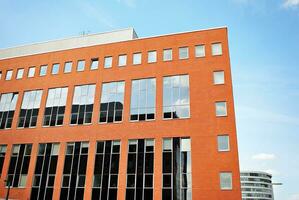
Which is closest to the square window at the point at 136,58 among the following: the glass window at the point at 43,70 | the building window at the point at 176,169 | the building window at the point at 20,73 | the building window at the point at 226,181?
the building window at the point at 176,169

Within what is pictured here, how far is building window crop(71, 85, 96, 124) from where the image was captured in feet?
110

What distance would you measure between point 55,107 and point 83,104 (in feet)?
13.3

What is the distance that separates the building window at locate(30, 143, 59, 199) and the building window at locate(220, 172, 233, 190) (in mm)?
18421

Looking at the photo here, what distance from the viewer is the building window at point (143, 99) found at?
31.3 m

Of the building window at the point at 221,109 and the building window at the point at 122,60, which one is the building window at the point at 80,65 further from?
the building window at the point at 221,109

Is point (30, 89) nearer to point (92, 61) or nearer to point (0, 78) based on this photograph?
point (0, 78)

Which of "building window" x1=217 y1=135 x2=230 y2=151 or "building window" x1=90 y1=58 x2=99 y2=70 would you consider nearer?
"building window" x1=217 y1=135 x2=230 y2=151

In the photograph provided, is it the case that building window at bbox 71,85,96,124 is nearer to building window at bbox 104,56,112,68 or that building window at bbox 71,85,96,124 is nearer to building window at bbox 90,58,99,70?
building window at bbox 90,58,99,70

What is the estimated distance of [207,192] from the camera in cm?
2609

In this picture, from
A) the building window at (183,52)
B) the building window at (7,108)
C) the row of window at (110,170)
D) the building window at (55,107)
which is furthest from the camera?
the building window at (7,108)

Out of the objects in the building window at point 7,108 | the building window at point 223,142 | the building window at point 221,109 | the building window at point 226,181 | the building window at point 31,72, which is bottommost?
the building window at point 226,181

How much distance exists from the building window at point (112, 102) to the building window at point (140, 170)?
3859mm

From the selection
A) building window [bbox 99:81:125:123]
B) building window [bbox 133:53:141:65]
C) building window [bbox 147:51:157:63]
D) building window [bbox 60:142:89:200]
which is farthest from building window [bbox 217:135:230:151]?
building window [bbox 60:142:89:200]

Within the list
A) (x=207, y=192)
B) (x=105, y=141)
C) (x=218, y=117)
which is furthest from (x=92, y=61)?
(x=207, y=192)
